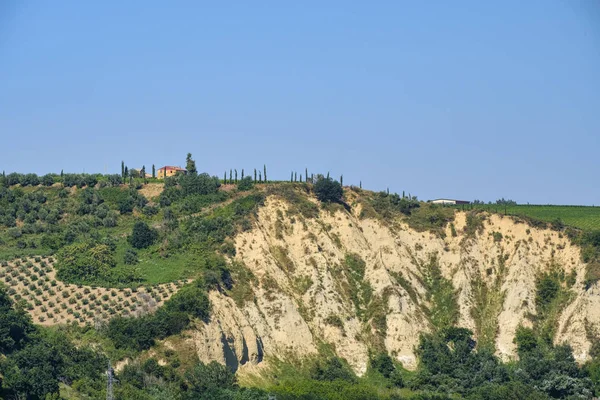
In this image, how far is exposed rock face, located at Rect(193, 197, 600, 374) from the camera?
11656 cm

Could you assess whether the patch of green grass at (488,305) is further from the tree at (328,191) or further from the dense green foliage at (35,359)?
the dense green foliage at (35,359)

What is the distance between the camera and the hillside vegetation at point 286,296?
103875 millimetres

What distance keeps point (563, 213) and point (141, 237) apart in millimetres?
51736

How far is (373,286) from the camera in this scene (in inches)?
4899


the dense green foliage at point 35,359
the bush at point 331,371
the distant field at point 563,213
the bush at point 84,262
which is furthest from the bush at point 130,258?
the distant field at point 563,213

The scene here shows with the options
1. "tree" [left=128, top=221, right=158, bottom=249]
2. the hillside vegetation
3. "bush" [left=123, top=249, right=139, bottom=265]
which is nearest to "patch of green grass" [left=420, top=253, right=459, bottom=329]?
the hillside vegetation

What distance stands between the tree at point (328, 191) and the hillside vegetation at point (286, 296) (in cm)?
21

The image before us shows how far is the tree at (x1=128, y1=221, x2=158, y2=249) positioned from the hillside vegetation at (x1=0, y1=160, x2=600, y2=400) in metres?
0.15

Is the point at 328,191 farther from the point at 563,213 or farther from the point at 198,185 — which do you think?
the point at 563,213

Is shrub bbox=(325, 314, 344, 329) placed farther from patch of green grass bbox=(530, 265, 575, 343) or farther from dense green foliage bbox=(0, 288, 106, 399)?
dense green foliage bbox=(0, 288, 106, 399)

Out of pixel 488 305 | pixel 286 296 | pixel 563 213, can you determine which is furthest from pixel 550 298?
pixel 286 296

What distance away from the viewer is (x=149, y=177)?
15638 cm

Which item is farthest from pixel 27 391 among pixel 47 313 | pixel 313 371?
pixel 313 371

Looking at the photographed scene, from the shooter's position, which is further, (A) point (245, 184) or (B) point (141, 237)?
(A) point (245, 184)
